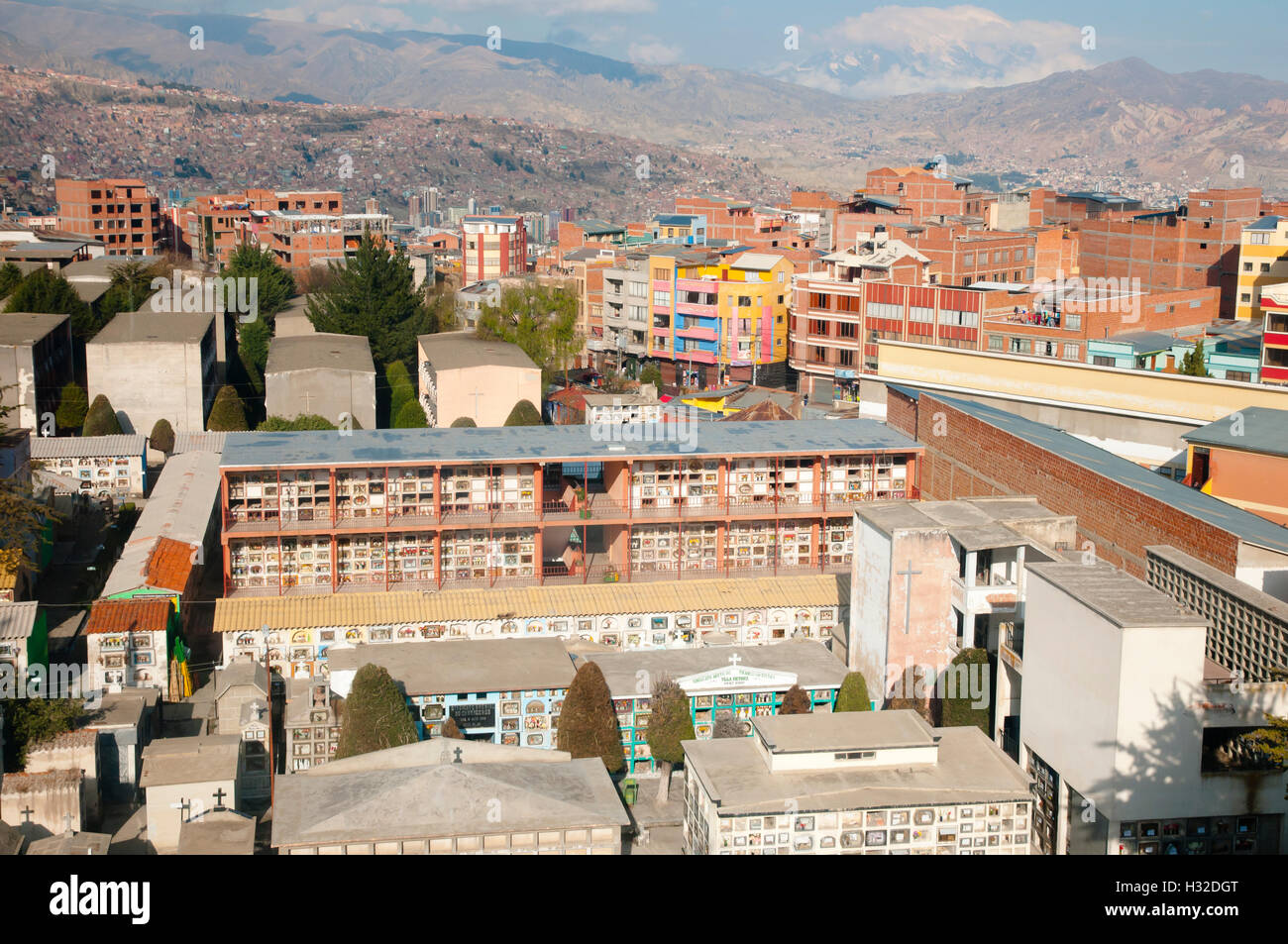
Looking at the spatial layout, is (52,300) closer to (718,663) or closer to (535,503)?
(535,503)

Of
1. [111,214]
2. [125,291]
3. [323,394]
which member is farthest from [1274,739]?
[111,214]

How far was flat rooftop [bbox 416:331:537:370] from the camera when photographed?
4325 cm

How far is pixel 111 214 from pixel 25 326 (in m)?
48.5

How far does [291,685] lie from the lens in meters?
24.7

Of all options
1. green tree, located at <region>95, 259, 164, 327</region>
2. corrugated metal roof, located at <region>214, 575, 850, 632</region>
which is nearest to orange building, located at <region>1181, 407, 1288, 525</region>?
corrugated metal roof, located at <region>214, 575, 850, 632</region>

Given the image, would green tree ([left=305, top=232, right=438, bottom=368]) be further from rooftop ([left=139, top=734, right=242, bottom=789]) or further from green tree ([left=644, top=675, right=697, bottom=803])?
green tree ([left=644, top=675, right=697, bottom=803])

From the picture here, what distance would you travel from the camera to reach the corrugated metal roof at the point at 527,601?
26.1 metres

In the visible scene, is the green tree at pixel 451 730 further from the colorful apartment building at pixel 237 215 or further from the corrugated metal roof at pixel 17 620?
the colorful apartment building at pixel 237 215

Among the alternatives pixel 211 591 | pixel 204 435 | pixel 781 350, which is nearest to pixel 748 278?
pixel 781 350

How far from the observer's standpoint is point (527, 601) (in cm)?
2723

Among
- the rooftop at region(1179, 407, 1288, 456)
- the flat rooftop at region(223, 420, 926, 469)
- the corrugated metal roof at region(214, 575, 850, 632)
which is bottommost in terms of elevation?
the corrugated metal roof at region(214, 575, 850, 632)

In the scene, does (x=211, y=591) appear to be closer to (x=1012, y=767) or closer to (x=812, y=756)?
(x=812, y=756)

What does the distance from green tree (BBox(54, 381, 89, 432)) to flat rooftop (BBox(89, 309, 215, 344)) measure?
1675 mm

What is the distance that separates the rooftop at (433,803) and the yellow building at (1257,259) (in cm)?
5269
